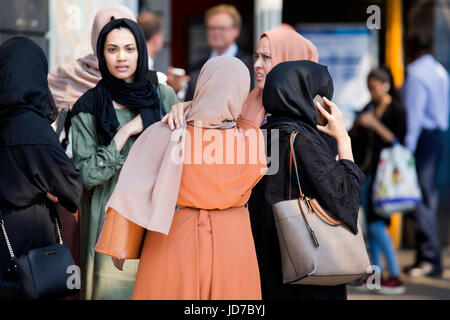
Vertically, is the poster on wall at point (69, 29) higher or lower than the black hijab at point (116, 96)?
higher

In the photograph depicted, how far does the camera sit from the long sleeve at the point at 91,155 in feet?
13.2

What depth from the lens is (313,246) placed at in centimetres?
339

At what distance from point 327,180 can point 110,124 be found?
1273 mm

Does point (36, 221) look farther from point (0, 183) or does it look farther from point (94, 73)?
point (94, 73)

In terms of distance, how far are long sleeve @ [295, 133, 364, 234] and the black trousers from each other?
431 cm

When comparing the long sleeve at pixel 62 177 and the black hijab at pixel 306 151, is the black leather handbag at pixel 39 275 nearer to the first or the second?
the long sleeve at pixel 62 177

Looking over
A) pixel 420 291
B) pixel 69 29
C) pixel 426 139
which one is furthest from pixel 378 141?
pixel 69 29

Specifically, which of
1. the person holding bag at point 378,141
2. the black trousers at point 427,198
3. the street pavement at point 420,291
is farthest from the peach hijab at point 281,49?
the black trousers at point 427,198

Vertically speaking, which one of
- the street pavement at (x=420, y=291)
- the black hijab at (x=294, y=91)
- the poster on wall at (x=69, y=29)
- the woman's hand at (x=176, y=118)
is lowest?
the street pavement at (x=420, y=291)

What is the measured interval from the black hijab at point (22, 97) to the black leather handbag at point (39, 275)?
0.39 m

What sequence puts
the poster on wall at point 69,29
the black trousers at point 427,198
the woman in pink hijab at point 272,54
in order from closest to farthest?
the woman in pink hijab at point 272,54 < the poster on wall at point 69,29 < the black trousers at point 427,198

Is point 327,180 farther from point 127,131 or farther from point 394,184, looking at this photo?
point 394,184

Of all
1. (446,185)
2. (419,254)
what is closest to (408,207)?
(419,254)

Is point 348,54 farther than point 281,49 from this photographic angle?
Yes
